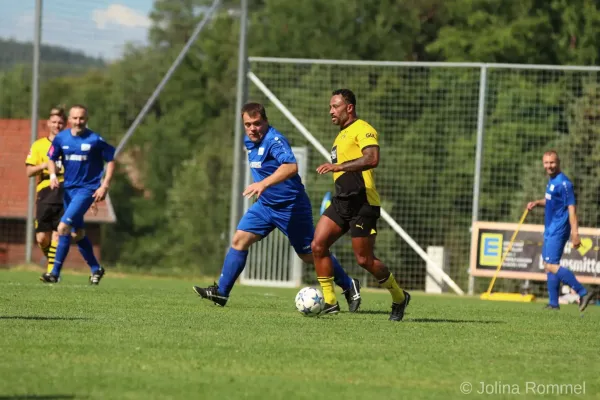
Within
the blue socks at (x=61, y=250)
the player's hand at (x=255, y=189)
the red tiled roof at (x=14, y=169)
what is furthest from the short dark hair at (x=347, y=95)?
the red tiled roof at (x=14, y=169)

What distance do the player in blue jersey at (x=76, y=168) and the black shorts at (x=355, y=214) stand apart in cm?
513

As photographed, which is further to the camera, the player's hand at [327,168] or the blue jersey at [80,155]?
the blue jersey at [80,155]

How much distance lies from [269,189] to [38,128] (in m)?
12.7

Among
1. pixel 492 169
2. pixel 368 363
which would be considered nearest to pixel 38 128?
pixel 492 169

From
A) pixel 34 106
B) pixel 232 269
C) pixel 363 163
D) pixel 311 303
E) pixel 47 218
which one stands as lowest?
pixel 311 303

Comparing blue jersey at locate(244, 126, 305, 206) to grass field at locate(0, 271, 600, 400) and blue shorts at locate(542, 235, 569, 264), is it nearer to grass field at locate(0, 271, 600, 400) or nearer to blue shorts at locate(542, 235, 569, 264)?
grass field at locate(0, 271, 600, 400)

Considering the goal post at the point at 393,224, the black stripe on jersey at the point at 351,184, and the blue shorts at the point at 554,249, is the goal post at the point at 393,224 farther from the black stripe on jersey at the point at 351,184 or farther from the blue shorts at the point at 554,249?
the black stripe on jersey at the point at 351,184

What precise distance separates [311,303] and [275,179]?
1207mm

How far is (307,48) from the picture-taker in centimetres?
5175

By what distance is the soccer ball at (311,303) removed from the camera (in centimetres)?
1097

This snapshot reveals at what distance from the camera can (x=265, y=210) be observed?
1171 centimetres

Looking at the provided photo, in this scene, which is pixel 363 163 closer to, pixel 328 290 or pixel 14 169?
pixel 328 290

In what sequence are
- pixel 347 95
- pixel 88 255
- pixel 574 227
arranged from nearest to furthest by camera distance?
1. pixel 347 95
2. pixel 574 227
3. pixel 88 255

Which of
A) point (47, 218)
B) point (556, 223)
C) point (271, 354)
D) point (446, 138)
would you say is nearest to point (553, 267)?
point (556, 223)
